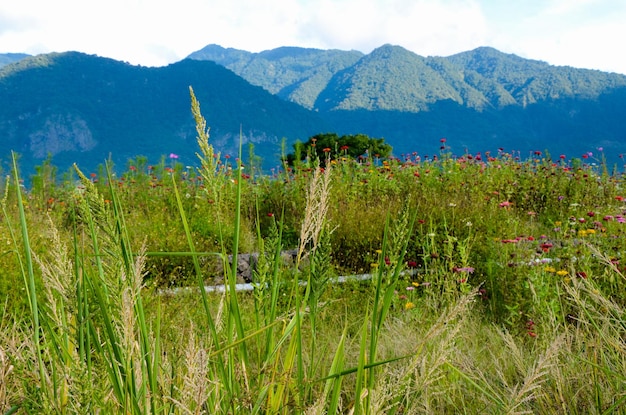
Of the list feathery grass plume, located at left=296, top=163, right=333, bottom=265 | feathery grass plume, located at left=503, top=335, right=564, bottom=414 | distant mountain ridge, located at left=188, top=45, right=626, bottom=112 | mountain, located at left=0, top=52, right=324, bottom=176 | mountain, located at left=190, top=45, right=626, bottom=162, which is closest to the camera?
feathery grass plume, located at left=503, top=335, right=564, bottom=414

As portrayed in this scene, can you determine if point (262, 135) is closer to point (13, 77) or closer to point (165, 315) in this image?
point (13, 77)

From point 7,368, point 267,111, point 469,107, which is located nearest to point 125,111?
point 267,111

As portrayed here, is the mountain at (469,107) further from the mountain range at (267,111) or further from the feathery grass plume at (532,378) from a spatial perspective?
the feathery grass plume at (532,378)

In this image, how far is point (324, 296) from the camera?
5.21 meters

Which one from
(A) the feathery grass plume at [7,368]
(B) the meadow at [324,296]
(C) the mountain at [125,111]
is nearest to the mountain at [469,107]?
(C) the mountain at [125,111]

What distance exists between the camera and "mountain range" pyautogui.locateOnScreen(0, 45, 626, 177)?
444 feet

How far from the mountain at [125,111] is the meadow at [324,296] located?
124919mm

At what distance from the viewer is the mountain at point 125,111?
13388 centimetres

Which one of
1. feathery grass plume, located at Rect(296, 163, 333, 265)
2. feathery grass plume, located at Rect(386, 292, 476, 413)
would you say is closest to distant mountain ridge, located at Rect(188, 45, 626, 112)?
feathery grass plume, located at Rect(386, 292, 476, 413)

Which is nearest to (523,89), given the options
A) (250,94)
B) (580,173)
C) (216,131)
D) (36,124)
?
(250,94)

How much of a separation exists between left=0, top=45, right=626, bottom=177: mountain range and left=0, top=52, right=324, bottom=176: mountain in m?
0.29

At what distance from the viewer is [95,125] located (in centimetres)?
14388

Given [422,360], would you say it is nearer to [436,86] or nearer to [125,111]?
[125,111]

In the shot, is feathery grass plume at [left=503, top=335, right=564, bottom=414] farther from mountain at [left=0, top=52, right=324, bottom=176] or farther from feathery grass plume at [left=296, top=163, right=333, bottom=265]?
mountain at [left=0, top=52, right=324, bottom=176]
